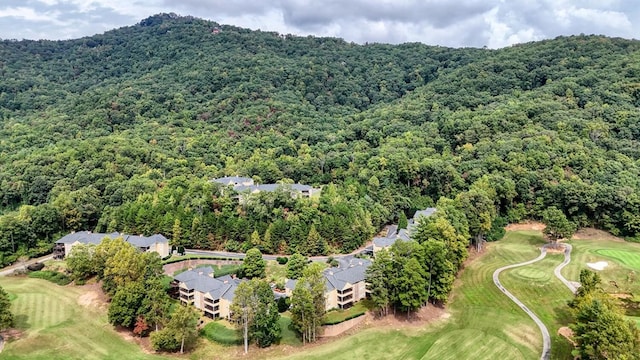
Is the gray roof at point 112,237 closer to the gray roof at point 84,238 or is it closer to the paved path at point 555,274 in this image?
the gray roof at point 84,238

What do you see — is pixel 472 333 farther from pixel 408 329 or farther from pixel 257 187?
pixel 257 187

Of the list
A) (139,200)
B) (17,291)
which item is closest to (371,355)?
(17,291)

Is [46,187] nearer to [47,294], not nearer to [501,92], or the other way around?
[47,294]

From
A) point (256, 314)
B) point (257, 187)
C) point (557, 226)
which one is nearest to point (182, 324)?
point (256, 314)

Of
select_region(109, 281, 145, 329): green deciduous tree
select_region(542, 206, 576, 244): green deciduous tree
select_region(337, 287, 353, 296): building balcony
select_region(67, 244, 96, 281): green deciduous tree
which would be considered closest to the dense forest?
select_region(542, 206, 576, 244): green deciduous tree

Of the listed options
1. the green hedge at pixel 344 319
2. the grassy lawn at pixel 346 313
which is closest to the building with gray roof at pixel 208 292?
the green hedge at pixel 344 319

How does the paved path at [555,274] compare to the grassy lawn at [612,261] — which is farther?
the grassy lawn at [612,261]

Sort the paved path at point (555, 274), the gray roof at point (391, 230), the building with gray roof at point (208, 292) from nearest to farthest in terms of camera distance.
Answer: the paved path at point (555, 274)
the building with gray roof at point (208, 292)
the gray roof at point (391, 230)
